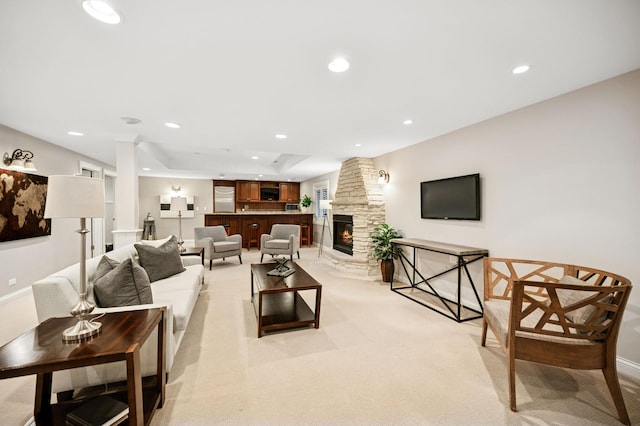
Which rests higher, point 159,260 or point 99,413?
point 159,260

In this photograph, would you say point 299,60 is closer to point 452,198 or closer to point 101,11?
point 101,11

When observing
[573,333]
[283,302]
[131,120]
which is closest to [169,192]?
[131,120]

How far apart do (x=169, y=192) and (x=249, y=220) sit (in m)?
2.87

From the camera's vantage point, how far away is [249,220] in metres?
8.23

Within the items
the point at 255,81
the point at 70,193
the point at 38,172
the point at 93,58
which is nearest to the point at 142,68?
the point at 93,58

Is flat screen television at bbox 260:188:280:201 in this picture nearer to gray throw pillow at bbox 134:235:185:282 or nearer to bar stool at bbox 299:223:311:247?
bar stool at bbox 299:223:311:247

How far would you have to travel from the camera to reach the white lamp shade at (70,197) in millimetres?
1413

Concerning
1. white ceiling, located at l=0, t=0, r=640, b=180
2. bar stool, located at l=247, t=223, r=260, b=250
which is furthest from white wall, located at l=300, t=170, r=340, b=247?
white ceiling, located at l=0, t=0, r=640, b=180

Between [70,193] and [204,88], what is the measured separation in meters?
1.35

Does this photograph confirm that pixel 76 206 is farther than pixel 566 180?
No

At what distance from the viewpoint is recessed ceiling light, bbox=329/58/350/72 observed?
6.04ft

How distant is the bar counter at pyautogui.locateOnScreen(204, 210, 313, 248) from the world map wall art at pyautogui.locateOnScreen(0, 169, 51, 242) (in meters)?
4.04

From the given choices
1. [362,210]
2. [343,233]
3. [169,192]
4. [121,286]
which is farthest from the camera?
[169,192]

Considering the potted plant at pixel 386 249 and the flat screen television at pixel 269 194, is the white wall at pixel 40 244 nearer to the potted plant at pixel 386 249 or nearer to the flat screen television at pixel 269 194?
the flat screen television at pixel 269 194
